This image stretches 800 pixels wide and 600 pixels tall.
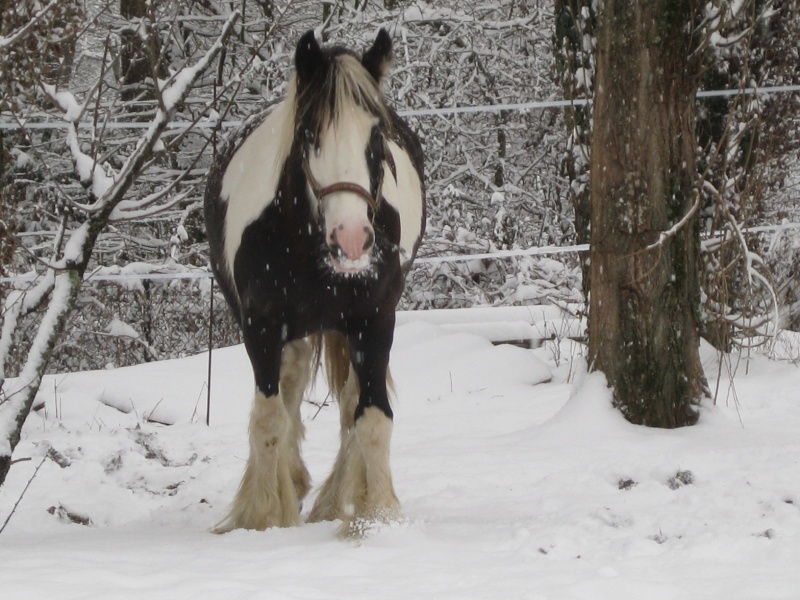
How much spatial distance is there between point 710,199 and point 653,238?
209cm

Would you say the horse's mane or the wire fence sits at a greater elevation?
the horse's mane

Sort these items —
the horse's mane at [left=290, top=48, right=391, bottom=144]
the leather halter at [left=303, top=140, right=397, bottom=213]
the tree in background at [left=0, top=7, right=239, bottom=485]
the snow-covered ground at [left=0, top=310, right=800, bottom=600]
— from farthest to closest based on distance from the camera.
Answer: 1. the tree in background at [left=0, top=7, right=239, bottom=485]
2. the horse's mane at [left=290, top=48, right=391, bottom=144]
3. the leather halter at [left=303, top=140, right=397, bottom=213]
4. the snow-covered ground at [left=0, top=310, right=800, bottom=600]

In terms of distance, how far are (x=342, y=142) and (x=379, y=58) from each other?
1.75 ft

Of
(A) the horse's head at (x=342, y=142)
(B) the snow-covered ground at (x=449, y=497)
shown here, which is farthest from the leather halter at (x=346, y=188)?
(B) the snow-covered ground at (x=449, y=497)

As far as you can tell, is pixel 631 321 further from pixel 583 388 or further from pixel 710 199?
pixel 710 199

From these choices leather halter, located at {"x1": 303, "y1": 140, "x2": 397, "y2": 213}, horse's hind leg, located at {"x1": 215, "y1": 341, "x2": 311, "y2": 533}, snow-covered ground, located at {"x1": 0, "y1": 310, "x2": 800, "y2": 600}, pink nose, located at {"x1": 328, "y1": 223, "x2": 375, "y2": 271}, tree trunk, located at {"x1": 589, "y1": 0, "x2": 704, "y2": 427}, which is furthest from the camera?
tree trunk, located at {"x1": 589, "y1": 0, "x2": 704, "y2": 427}

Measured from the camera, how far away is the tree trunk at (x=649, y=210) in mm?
4797

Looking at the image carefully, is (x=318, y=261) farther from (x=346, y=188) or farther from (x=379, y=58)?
(x=379, y=58)

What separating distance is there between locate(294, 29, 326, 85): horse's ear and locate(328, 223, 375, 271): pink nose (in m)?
0.70

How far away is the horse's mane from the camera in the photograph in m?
3.28

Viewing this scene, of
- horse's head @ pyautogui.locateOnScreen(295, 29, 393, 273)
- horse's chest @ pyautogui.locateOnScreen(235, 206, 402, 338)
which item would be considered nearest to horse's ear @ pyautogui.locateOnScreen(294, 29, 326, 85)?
→ horse's head @ pyautogui.locateOnScreen(295, 29, 393, 273)

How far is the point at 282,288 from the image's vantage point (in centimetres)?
359

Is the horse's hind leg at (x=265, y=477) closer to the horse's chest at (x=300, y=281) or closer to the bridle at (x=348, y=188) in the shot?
the horse's chest at (x=300, y=281)

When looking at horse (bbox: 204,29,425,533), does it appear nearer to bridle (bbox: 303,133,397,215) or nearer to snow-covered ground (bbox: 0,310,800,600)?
bridle (bbox: 303,133,397,215)
